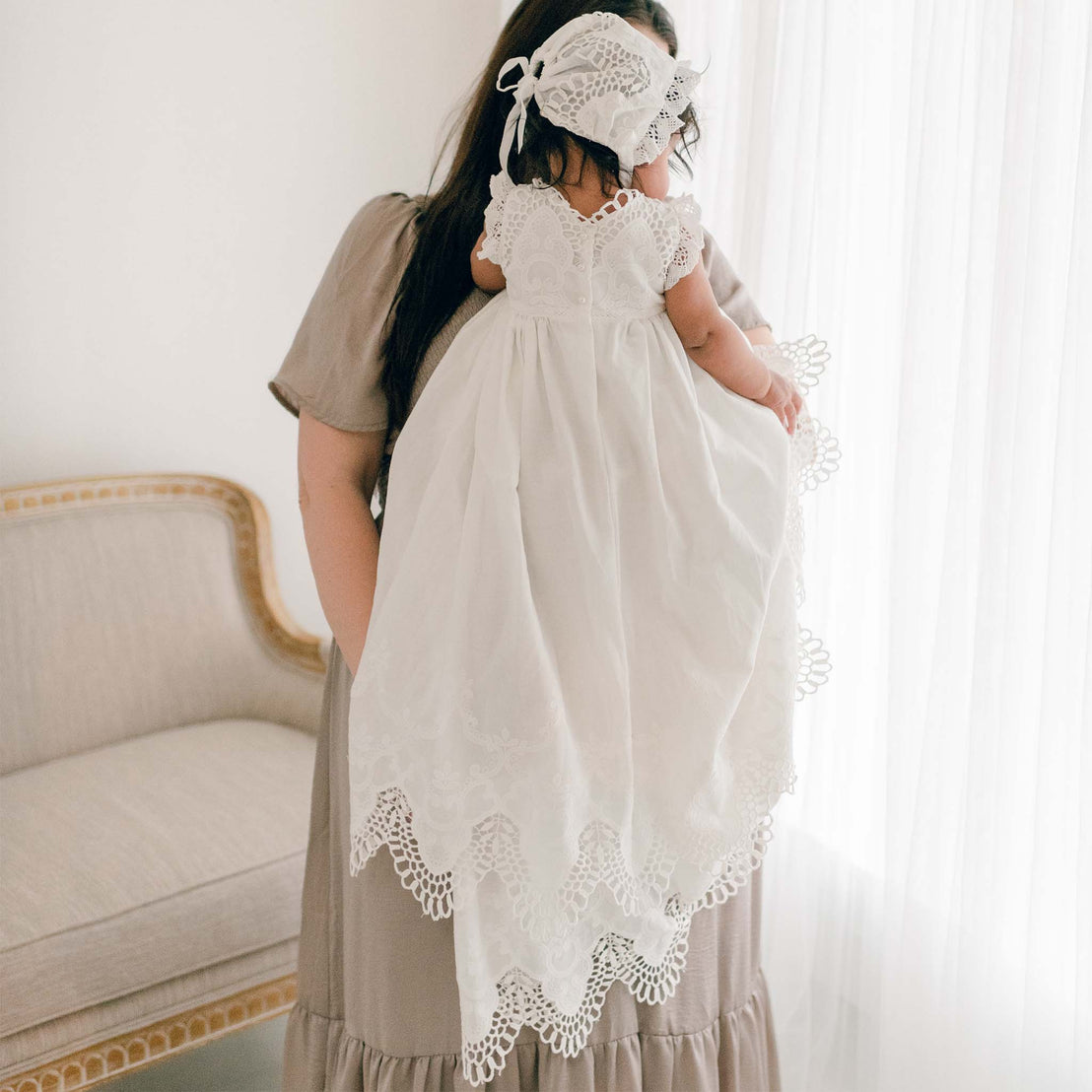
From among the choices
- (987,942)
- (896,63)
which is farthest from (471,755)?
(896,63)

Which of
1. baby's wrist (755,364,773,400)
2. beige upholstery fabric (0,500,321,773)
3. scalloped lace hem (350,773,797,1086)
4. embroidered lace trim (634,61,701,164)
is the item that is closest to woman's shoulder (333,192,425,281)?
embroidered lace trim (634,61,701,164)

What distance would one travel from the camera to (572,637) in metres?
0.84

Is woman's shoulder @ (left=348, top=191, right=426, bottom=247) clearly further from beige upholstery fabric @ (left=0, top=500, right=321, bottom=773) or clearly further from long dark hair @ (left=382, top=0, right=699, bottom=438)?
beige upholstery fabric @ (left=0, top=500, right=321, bottom=773)

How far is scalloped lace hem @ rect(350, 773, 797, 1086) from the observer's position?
0.83 meters

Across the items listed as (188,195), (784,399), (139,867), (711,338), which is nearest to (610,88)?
(711,338)

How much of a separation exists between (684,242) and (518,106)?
0.61 ft

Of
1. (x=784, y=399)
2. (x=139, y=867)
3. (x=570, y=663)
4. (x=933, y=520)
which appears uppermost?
(x=784, y=399)

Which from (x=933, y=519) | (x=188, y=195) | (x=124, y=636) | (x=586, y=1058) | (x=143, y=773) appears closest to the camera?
(x=586, y=1058)

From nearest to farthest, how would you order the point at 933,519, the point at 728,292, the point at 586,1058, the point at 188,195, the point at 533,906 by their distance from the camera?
the point at 533,906, the point at 586,1058, the point at 728,292, the point at 933,519, the point at 188,195

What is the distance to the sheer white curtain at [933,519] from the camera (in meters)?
1.23

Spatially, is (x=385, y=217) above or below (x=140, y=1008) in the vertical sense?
above

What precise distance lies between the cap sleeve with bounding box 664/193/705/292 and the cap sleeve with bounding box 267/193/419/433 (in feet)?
0.87

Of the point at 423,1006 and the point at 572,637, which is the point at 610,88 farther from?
the point at 423,1006

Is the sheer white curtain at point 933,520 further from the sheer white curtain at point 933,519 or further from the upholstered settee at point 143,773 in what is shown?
the upholstered settee at point 143,773
